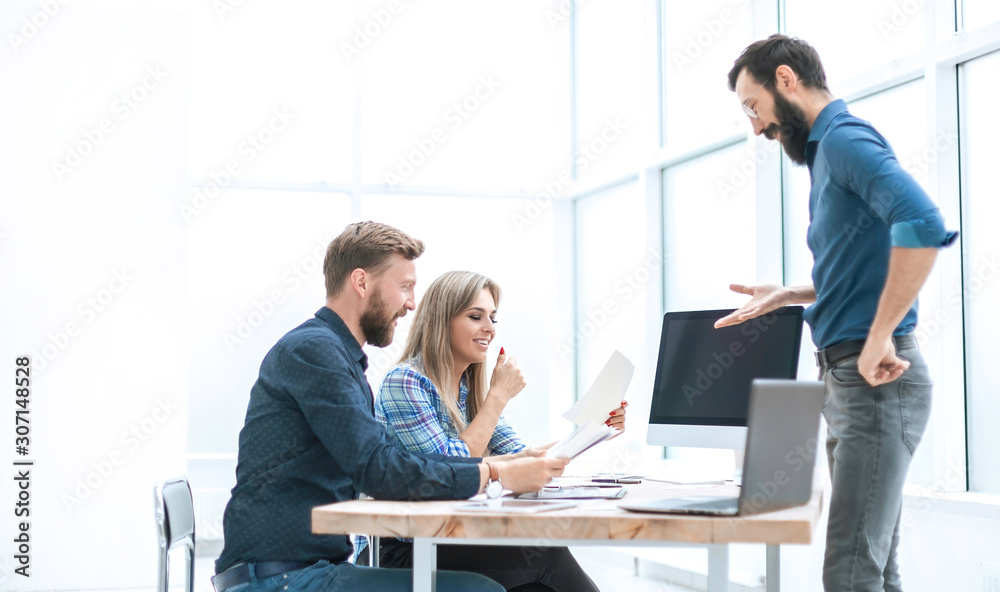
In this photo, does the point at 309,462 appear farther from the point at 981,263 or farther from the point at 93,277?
the point at 93,277

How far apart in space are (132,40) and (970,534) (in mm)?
4128

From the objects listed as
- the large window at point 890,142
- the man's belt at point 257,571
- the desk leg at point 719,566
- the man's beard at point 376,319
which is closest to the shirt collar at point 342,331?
the man's beard at point 376,319

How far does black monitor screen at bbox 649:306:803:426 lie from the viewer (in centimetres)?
204

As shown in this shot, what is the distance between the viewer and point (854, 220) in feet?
5.68

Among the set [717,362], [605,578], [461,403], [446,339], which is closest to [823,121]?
[717,362]

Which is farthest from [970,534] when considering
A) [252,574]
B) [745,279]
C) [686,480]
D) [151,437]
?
[151,437]

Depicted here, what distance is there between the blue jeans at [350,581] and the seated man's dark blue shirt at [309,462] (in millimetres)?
49

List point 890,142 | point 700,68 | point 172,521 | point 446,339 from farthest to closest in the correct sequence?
point 700,68, point 890,142, point 446,339, point 172,521

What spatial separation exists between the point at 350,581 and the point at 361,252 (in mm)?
707

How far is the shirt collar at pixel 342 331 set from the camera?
1932 mm

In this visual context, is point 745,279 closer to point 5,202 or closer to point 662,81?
point 662,81

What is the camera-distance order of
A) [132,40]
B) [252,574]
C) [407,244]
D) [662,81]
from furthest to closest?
[662,81] < [132,40] < [407,244] < [252,574]

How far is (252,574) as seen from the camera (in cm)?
167

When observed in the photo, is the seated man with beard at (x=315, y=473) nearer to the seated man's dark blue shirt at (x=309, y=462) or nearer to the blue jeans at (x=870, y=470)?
the seated man's dark blue shirt at (x=309, y=462)
